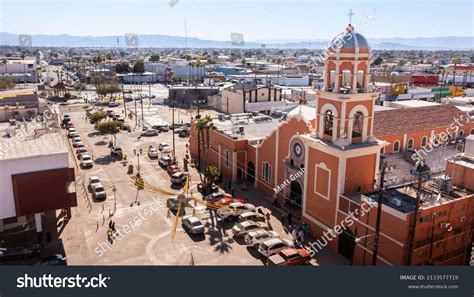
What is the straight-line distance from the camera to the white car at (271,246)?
2739 centimetres

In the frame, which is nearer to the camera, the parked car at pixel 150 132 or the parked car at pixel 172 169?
the parked car at pixel 172 169

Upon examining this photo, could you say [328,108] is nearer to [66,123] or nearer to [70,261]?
[70,261]

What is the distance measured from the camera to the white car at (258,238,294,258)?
89.9ft

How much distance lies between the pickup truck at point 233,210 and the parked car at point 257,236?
4.03 meters

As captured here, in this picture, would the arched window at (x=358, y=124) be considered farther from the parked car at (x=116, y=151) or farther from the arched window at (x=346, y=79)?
the parked car at (x=116, y=151)

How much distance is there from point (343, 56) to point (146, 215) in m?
20.3

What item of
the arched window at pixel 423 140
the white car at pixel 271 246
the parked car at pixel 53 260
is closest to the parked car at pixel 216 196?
the white car at pixel 271 246

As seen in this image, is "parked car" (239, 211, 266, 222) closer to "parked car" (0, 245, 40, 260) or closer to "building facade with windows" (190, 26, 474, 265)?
"building facade with windows" (190, 26, 474, 265)

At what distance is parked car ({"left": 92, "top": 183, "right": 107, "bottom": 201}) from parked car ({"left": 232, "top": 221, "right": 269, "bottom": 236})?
45.7 ft

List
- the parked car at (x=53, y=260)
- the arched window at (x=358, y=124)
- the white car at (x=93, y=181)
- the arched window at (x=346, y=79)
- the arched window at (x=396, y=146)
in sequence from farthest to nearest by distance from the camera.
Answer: the white car at (x=93, y=181), the arched window at (x=396, y=146), the arched window at (x=346, y=79), the arched window at (x=358, y=124), the parked car at (x=53, y=260)

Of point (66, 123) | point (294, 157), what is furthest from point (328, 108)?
point (66, 123)

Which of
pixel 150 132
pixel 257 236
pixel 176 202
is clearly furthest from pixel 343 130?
pixel 150 132

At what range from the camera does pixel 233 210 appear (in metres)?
34.0

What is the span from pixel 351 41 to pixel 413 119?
16.2 m
